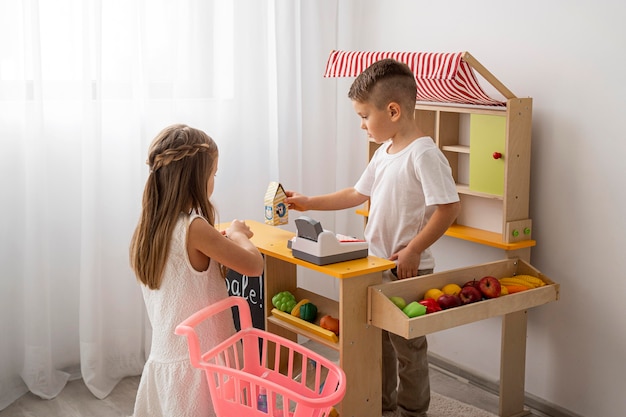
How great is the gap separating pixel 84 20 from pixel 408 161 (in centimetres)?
128

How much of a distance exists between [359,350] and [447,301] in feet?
0.94

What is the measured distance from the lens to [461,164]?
2926 millimetres

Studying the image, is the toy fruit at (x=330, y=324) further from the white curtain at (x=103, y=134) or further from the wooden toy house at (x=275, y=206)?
the white curtain at (x=103, y=134)

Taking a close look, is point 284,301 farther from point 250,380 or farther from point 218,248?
point 250,380

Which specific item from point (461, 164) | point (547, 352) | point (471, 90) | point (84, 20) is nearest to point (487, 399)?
point (547, 352)

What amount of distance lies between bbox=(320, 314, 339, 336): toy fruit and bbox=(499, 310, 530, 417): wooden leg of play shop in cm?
63

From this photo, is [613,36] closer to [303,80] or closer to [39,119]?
[303,80]

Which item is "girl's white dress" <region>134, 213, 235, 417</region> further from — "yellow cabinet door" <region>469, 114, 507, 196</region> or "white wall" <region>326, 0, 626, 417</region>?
"white wall" <region>326, 0, 626, 417</region>

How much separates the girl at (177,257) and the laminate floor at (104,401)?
0.79m

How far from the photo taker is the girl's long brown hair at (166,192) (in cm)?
196

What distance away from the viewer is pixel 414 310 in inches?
83.7

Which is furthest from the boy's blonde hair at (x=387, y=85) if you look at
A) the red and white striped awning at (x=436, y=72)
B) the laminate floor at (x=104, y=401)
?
the laminate floor at (x=104, y=401)

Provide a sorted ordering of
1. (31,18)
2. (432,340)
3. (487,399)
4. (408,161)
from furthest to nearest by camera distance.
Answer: (432,340) → (487,399) → (31,18) → (408,161)

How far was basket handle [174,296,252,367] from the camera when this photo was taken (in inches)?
70.4
